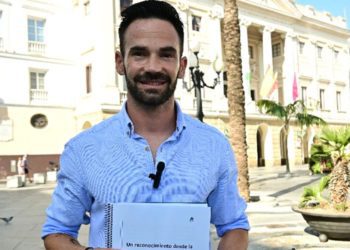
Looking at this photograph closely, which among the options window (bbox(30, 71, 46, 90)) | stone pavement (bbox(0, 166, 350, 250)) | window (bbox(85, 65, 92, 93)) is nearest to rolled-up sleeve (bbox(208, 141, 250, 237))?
stone pavement (bbox(0, 166, 350, 250))

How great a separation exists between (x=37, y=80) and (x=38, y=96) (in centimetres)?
99

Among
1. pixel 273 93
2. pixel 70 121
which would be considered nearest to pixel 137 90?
pixel 70 121

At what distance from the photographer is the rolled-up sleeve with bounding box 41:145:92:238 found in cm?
156

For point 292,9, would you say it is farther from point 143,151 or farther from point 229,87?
point 143,151

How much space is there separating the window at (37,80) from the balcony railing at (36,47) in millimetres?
1207

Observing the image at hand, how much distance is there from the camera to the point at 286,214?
959 cm

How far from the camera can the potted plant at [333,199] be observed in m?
6.13

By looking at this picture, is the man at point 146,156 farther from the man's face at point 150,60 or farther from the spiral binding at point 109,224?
the spiral binding at point 109,224

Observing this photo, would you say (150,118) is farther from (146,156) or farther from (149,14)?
(149,14)

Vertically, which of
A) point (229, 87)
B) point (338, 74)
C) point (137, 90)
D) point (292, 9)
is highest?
point (292, 9)

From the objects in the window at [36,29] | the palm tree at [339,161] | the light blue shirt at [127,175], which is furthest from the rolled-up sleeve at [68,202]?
the window at [36,29]

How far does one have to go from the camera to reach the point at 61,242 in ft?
4.99

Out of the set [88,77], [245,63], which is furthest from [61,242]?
[245,63]

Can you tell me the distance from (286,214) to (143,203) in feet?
28.9
